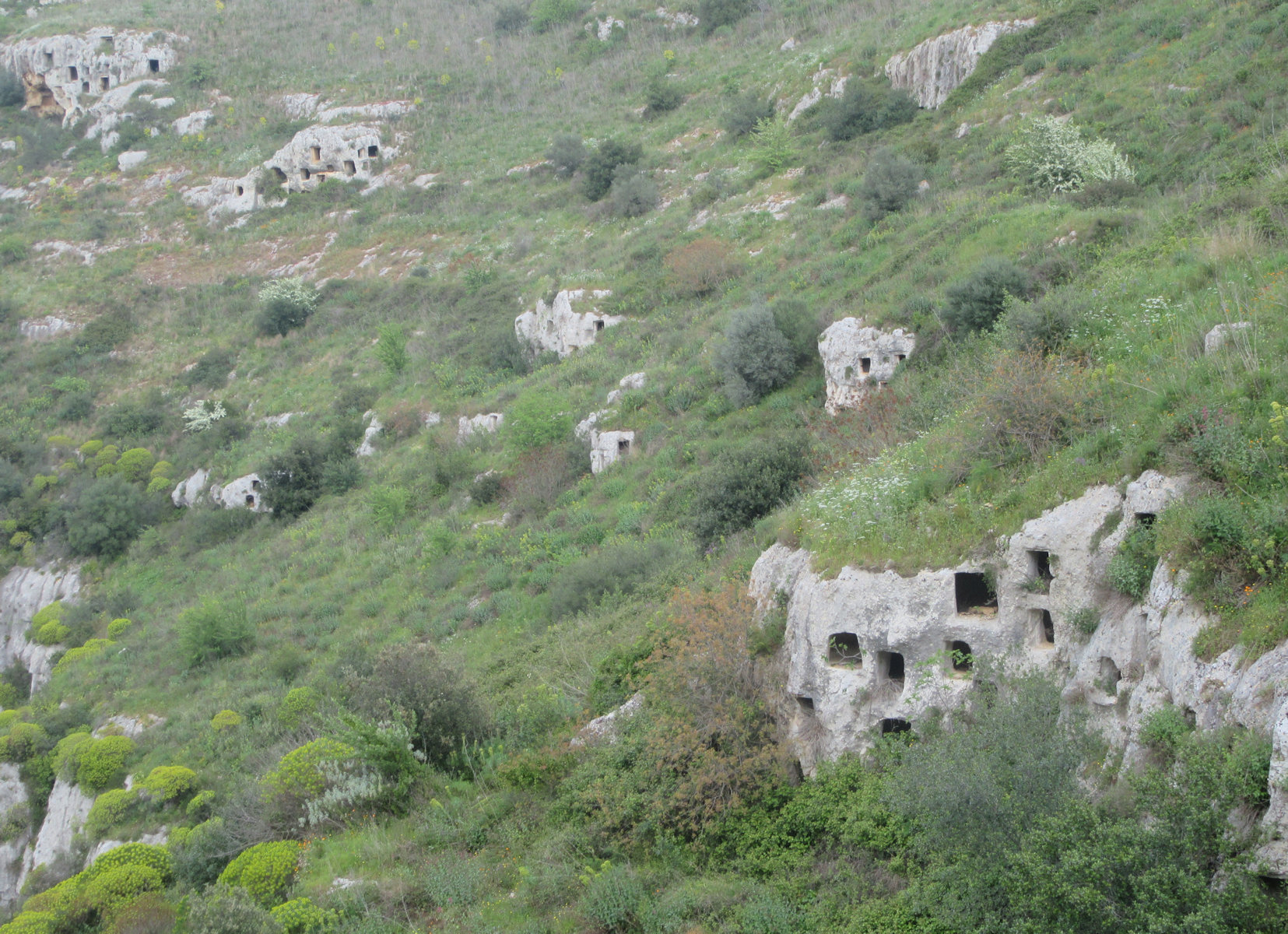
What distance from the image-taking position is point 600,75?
52.5 metres

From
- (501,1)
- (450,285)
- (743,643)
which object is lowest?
(450,285)

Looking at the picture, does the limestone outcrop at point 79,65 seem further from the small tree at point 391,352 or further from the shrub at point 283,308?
the small tree at point 391,352

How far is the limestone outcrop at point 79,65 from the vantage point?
55.7 m

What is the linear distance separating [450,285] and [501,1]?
41794 mm

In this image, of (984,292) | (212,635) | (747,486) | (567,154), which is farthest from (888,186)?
(567,154)

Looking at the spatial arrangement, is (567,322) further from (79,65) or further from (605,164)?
(79,65)

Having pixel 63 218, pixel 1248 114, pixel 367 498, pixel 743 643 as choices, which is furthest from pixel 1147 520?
pixel 63 218

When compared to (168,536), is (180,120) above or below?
above

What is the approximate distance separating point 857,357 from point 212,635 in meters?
16.8

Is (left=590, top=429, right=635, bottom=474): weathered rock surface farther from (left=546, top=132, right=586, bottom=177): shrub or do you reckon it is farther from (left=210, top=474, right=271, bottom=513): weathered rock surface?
(left=546, top=132, right=586, bottom=177): shrub

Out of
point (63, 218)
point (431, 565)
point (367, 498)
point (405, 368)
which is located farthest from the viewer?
point (63, 218)

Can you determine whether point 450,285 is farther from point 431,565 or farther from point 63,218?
point 63,218

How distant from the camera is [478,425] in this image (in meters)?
25.9

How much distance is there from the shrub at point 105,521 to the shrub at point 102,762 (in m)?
13.5
